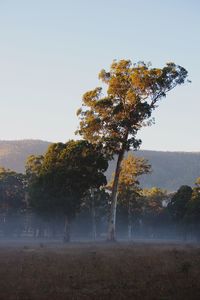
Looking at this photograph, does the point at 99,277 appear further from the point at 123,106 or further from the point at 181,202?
the point at 181,202

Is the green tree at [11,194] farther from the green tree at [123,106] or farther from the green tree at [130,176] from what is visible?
the green tree at [123,106]

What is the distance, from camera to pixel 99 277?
19.4 meters

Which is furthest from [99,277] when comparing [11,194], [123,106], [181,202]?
[181,202]

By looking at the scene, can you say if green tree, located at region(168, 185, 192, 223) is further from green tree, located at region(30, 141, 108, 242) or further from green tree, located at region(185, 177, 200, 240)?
green tree, located at region(30, 141, 108, 242)

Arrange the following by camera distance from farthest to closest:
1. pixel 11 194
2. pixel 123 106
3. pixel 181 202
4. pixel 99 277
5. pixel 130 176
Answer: pixel 181 202, pixel 11 194, pixel 130 176, pixel 123 106, pixel 99 277

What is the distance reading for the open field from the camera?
1634cm

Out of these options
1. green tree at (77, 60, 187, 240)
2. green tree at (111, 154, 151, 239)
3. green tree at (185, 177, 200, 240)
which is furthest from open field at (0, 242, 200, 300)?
green tree at (185, 177, 200, 240)

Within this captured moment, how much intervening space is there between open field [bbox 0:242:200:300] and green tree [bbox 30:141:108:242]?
26989 mm

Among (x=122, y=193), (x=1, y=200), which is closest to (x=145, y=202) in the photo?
(x=122, y=193)

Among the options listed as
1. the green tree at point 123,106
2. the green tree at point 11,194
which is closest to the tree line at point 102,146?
the green tree at point 123,106

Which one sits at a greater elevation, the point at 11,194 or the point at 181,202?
the point at 11,194

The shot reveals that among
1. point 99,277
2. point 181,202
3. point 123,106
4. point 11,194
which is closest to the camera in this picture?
point 99,277

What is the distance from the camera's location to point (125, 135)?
4556 cm

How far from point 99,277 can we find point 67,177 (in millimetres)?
37204
